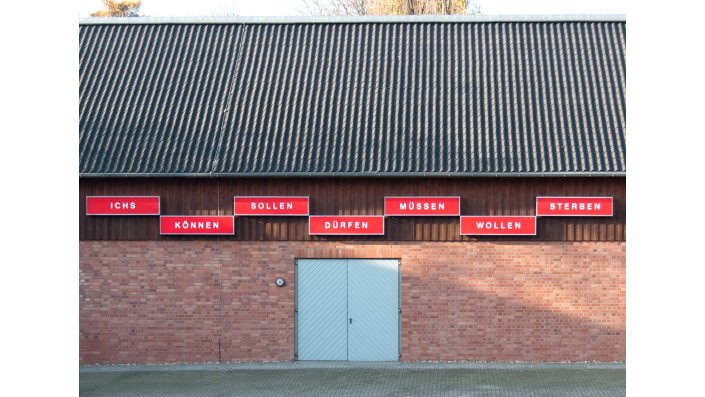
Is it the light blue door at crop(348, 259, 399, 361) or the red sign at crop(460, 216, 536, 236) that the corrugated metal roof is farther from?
the light blue door at crop(348, 259, 399, 361)

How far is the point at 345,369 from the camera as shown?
58.7 feet

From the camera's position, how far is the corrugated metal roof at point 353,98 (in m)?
18.5

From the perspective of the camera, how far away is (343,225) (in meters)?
18.3

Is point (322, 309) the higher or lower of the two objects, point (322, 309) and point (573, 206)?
the lower

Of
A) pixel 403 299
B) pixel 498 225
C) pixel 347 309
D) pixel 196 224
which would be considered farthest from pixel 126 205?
pixel 498 225

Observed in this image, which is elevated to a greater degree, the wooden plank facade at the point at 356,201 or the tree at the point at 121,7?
the tree at the point at 121,7

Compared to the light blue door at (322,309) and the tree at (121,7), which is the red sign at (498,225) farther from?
the tree at (121,7)

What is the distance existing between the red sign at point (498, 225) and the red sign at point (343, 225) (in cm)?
172

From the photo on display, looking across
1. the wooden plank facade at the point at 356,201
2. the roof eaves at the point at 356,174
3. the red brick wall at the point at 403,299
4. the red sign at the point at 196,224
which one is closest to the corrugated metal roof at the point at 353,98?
the roof eaves at the point at 356,174

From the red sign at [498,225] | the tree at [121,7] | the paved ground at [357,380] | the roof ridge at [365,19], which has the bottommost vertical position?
the paved ground at [357,380]

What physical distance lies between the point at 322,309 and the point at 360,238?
1.59 m

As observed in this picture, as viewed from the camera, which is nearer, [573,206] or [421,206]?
[573,206]

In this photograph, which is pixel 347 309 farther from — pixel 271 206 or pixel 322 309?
pixel 271 206

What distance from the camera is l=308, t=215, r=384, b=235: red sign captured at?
720 inches
